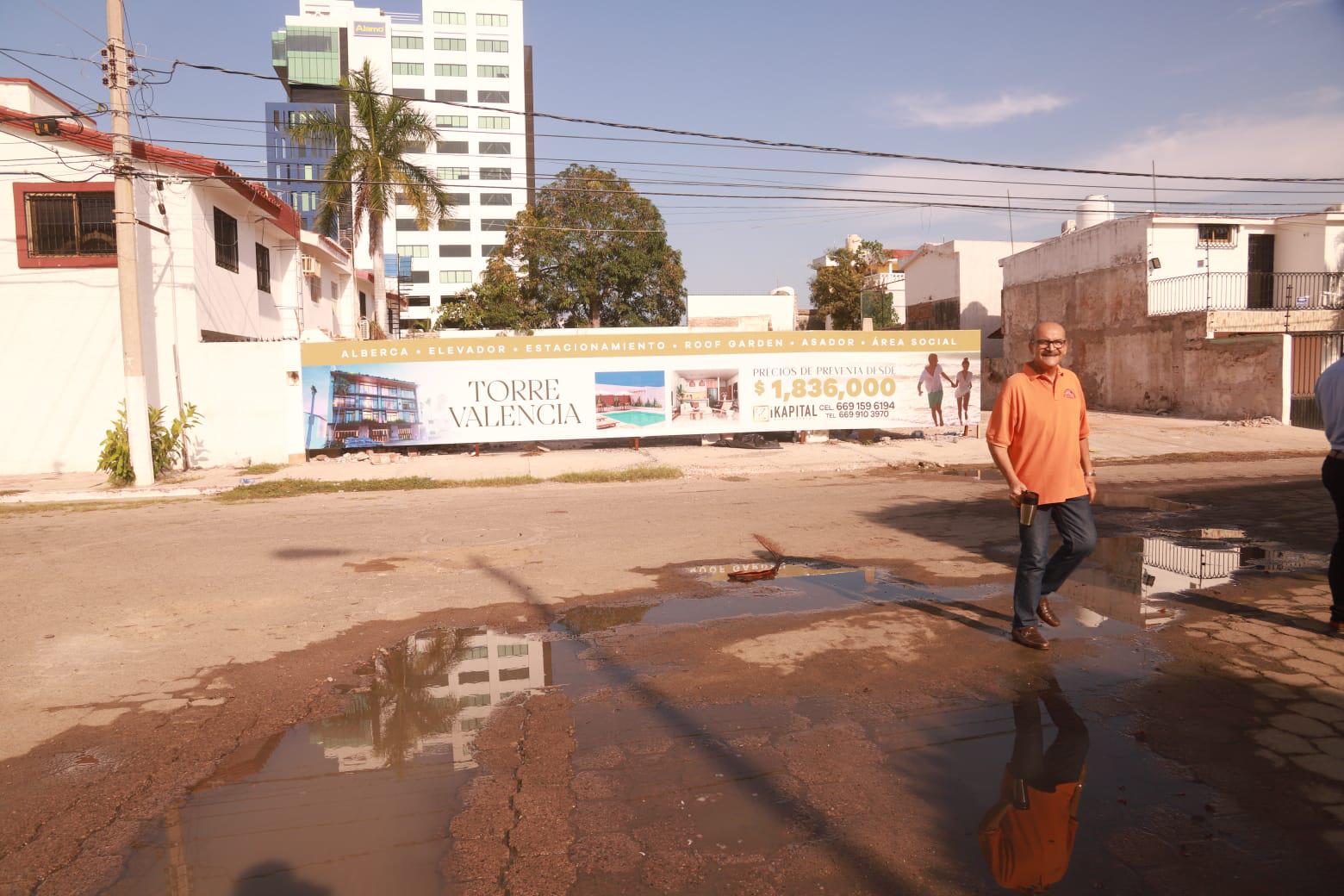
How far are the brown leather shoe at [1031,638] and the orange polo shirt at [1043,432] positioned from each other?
2.66ft

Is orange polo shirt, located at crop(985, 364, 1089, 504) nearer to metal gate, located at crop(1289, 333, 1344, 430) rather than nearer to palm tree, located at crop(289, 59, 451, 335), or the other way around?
metal gate, located at crop(1289, 333, 1344, 430)

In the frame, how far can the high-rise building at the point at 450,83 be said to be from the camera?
82.6m

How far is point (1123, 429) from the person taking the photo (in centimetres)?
2294

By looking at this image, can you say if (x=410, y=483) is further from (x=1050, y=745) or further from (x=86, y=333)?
(x=1050, y=745)

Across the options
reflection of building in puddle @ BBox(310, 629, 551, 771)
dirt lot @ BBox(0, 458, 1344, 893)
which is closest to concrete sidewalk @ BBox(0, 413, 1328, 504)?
dirt lot @ BBox(0, 458, 1344, 893)

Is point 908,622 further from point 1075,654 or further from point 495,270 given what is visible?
point 495,270

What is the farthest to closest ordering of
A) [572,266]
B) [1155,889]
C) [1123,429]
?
[572,266] → [1123,429] → [1155,889]

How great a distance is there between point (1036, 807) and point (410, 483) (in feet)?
44.2

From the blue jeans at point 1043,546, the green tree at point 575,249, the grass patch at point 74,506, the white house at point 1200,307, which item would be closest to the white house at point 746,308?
the green tree at point 575,249

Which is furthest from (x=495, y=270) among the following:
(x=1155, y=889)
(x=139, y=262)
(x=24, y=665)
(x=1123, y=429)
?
(x=1155, y=889)

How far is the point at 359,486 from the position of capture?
15406 mm

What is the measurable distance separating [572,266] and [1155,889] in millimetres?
45902

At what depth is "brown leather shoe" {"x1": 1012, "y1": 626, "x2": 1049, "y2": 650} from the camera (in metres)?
5.46

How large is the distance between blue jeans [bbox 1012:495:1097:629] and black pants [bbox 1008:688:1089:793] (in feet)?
2.80
